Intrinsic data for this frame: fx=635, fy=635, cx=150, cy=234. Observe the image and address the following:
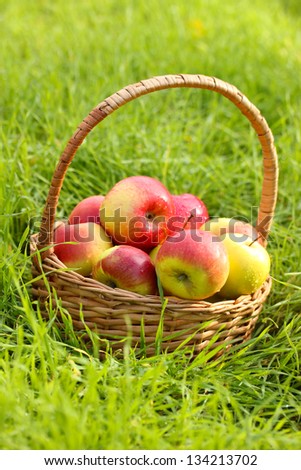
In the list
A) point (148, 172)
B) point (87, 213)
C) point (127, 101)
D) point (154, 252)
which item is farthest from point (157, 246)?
point (148, 172)

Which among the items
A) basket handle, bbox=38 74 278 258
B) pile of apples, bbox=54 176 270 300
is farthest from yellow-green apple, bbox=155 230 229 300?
basket handle, bbox=38 74 278 258

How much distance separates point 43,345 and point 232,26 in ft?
9.47

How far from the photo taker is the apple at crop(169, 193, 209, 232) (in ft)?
6.54

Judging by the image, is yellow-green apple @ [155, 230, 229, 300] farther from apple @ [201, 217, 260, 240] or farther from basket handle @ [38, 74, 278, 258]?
basket handle @ [38, 74, 278, 258]

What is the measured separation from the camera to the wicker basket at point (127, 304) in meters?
1.70

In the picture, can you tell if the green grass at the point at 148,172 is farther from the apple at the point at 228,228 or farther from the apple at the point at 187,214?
the apple at the point at 187,214

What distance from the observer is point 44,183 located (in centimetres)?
252

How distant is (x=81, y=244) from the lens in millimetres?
1896

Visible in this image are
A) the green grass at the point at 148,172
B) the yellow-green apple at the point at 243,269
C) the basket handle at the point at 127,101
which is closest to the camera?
the green grass at the point at 148,172

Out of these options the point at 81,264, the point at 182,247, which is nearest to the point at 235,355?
the point at 182,247

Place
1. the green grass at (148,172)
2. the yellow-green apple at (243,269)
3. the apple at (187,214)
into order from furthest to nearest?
1. the apple at (187,214)
2. the yellow-green apple at (243,269)
3. the green grass at (148,172)

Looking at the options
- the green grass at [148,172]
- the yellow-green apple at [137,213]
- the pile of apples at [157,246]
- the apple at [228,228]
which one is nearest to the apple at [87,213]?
the pile of apples at [157,246]

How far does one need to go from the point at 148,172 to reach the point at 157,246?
732 millimetres

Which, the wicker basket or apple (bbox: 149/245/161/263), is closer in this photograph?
the wicker basket
